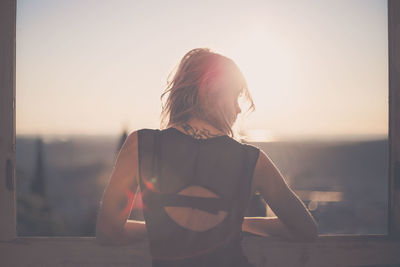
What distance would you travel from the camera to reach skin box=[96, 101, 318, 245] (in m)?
0.92

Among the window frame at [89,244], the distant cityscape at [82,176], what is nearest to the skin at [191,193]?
the window frame at [89,244]

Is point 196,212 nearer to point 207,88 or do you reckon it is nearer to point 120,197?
point 120,197

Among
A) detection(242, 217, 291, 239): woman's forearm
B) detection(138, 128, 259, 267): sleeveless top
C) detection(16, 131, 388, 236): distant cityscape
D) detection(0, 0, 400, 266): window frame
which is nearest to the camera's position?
detection(138, 128, 259, 267): sleeveless top

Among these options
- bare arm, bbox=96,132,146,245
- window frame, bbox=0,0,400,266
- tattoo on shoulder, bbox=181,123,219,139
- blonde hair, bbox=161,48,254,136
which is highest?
blonde hair, bbox=161,48,254,136

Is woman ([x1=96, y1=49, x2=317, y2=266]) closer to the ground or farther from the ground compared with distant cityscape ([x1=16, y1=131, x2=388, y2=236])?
farther from the ground

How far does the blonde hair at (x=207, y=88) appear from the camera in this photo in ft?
3.17

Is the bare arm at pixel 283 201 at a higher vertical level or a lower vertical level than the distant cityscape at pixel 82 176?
higher

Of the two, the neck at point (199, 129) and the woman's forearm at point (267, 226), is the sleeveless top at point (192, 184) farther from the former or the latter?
the woman's forearm at point (267, 226)

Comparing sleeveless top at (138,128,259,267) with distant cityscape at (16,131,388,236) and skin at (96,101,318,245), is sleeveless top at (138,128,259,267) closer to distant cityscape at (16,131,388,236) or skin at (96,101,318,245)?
skin at (96,101,318,245)

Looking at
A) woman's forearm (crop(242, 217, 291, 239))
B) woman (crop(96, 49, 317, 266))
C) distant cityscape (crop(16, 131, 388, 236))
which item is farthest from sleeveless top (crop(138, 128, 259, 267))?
distant cityscape (crop(16, 131, 388, 236))

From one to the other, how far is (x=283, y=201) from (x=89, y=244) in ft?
3.47

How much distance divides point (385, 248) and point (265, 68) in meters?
1.13

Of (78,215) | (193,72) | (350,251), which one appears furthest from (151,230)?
(78,215)

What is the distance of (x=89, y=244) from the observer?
1554 mm
